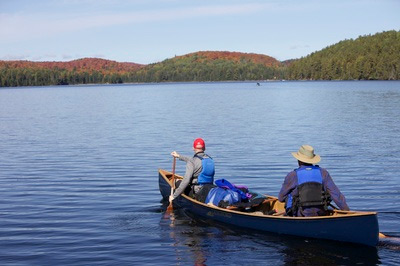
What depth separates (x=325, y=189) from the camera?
11461 mm

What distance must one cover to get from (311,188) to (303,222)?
0.76 metres

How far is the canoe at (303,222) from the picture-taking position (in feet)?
36.4

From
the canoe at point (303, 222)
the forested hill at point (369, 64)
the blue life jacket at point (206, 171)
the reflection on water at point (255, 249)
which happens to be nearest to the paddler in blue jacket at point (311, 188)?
the canoe at point (303, 222)

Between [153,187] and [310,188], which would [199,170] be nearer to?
[310,188]

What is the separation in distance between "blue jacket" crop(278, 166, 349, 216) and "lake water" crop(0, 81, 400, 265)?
734 millimetres

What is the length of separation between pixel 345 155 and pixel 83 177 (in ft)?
35.5

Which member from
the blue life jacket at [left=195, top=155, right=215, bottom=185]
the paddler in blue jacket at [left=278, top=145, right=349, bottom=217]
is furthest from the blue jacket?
the blue life jacket at [left=195, top=155, right=215, bottom=185]

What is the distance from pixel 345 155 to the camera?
2450cm

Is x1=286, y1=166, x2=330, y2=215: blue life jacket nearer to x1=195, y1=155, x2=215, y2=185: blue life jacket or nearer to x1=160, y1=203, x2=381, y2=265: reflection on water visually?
x1=160, y1=203, x2=381, y2=265: reflection on water

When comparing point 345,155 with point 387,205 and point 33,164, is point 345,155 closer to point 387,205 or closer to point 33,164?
point 387,205

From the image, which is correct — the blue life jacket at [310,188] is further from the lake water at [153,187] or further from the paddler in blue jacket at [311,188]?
the lake water at [153,187]

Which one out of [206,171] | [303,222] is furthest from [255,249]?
[206,171]

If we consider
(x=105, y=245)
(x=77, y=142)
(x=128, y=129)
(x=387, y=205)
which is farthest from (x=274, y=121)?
(x=105, y=245)

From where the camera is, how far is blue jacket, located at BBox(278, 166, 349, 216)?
11.4 m
